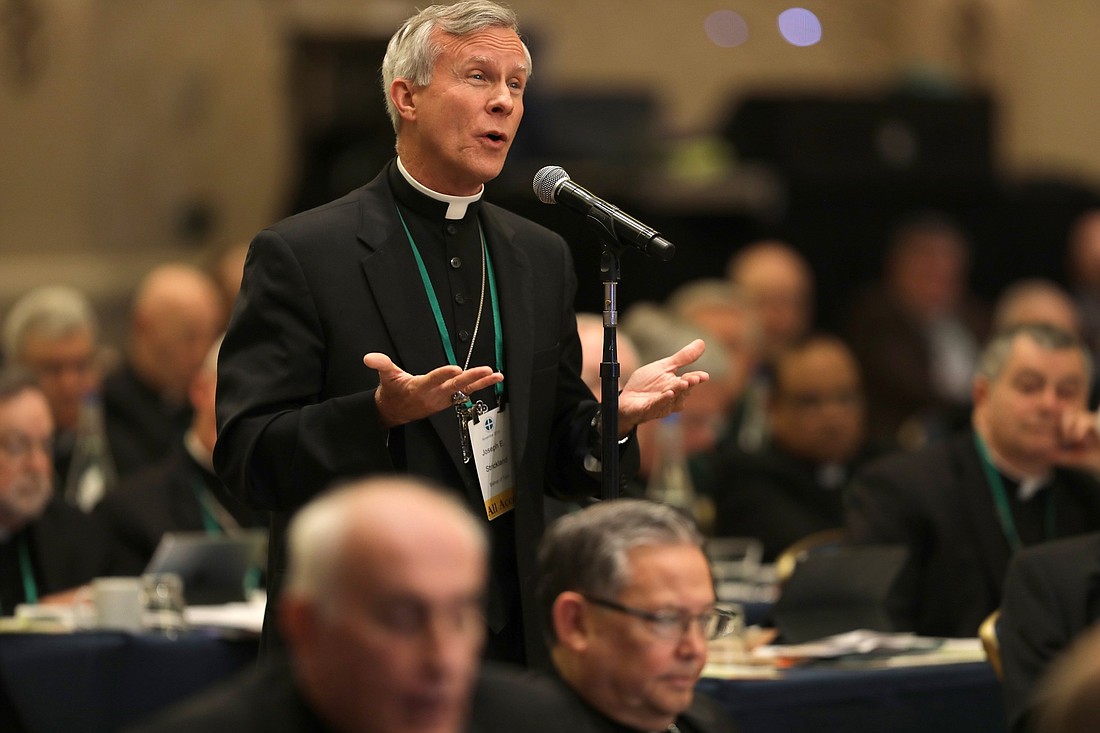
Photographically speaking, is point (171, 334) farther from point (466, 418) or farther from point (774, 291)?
point (466, 418)

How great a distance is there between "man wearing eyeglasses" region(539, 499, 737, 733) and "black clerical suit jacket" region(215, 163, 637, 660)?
283 mm

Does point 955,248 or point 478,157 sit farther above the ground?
point 478,157

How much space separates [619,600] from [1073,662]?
96 cm

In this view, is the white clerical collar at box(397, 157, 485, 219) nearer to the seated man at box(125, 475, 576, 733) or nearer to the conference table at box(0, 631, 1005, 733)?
the seated man at box(125, 475, 576, 733)

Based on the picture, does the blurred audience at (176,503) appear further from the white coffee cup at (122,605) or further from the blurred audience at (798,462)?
the blurred audience at (798,462)

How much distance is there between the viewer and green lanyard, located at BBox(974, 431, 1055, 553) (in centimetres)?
473

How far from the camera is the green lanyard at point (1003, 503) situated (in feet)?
15.5

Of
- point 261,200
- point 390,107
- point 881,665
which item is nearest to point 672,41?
point 261,200

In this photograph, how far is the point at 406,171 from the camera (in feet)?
9.65

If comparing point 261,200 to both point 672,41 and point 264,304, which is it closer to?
point 672,41

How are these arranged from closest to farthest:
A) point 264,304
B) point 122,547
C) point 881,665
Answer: point 264,304, point 881,665, point 122,547

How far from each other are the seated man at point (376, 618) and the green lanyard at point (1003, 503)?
10.3ft

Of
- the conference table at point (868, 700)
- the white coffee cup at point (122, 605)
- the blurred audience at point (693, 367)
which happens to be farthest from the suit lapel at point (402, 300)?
the blurred audience at point (693, 367)

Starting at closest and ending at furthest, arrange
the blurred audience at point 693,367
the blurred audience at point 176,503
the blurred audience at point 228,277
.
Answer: the blurred audience at point 176,503 → the blurred audience at point 693,367 → the blurred audience at point 228,277
